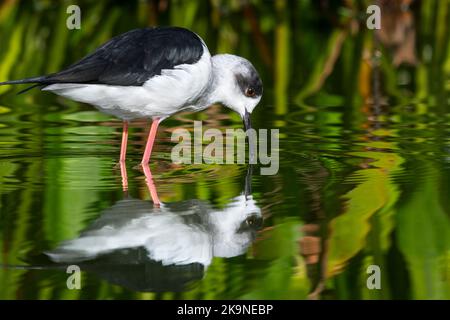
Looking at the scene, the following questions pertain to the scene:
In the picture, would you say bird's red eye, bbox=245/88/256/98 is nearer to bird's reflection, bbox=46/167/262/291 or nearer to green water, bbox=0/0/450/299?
green water, bbox=0/0/450/299

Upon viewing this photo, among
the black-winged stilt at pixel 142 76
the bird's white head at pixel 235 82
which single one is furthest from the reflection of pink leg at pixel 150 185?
the bird's white head at pixel 235 82

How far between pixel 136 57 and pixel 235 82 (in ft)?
4.12

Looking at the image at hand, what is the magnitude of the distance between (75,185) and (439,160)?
286 cm

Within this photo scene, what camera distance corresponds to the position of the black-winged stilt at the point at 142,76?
7.80 metres

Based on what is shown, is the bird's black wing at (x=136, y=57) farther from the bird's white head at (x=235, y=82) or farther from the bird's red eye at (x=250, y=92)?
the bird's red eye at (x=250, y=92)

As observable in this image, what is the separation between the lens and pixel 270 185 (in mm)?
7664

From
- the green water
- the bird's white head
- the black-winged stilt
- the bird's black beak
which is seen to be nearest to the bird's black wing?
the black-winged stilt

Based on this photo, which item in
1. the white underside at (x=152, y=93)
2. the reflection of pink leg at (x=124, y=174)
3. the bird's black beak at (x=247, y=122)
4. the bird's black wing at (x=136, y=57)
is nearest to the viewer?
the reflection of pink leg at (x=124, y=174)

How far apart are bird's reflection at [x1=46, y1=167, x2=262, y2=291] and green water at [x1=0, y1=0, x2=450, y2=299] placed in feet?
0.06

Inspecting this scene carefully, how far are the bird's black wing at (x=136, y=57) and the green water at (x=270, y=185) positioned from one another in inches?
29.2

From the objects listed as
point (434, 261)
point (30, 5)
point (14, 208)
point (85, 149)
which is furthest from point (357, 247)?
point (30, 5)

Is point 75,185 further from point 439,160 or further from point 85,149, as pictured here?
point 439,160

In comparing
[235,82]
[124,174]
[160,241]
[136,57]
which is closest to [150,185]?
[124,174]

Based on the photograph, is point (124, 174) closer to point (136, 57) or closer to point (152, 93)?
point (152, 93)
